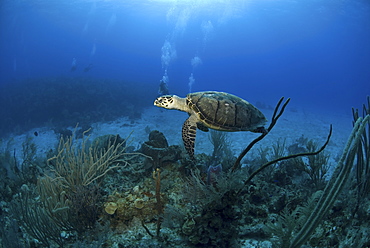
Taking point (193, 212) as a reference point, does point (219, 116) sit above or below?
above

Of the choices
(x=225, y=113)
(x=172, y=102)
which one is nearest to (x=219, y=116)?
(x=225, y=113)

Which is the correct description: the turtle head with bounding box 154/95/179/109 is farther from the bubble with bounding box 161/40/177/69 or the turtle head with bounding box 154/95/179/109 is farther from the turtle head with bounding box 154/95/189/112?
the bubble with bounding box 161/40/177/69

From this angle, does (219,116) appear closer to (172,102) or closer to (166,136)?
(172,102)

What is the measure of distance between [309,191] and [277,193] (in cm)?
73

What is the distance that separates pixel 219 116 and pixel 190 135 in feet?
2.45

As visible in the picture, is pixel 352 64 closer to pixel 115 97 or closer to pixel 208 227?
pixel 115 97

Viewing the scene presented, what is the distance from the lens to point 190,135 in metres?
4.18

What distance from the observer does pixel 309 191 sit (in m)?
4.21

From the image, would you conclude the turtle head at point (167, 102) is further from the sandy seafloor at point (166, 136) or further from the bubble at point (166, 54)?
the bubble at point (166, 54)

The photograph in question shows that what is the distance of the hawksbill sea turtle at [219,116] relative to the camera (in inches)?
156

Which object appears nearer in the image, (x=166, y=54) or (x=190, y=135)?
(x=190, y=135)

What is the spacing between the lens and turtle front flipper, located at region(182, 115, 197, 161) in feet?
13.1

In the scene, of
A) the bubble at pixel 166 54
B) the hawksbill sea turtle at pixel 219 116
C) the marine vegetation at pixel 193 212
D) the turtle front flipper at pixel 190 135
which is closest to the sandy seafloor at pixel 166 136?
the turtle front flipper at pixel 190 135

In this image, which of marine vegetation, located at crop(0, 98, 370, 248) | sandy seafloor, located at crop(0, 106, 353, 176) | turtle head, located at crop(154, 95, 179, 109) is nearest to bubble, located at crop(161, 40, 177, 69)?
sandy seafloor, located at crop(0, 106, 353, 176)
